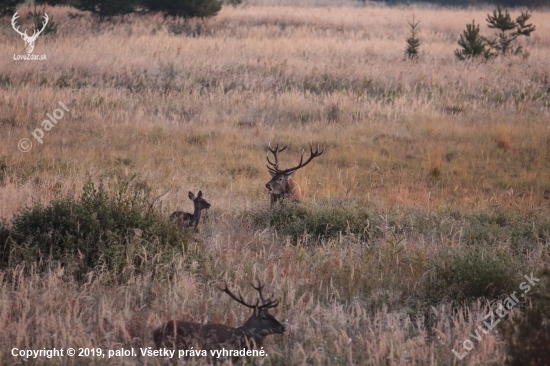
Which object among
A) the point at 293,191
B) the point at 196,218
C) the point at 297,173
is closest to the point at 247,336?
the point at 196,218

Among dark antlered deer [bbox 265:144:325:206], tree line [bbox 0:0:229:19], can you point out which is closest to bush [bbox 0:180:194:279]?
dark antlered deer [bbox 265:144:325:206]

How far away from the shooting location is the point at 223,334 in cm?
545

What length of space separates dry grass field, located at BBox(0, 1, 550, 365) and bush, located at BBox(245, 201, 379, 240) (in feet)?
0.16

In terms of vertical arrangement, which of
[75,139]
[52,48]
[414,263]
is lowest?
[414,263]

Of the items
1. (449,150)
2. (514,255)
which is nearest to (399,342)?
(514,255)

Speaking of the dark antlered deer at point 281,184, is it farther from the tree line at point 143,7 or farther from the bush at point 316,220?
the tree line at point 143,7

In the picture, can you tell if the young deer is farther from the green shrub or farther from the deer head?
the deer head

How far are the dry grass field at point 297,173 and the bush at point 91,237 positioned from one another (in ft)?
0.66

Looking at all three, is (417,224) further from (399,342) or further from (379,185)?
(399,342)

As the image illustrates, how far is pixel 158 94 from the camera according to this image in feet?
59.5

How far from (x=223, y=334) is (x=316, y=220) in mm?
3907

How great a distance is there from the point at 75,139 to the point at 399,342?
10.0 m

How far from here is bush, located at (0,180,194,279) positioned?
723 centimetres

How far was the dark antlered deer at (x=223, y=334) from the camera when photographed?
5359mm
